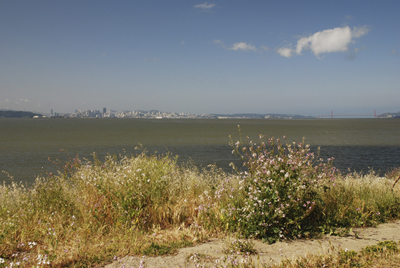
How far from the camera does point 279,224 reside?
18.2ft

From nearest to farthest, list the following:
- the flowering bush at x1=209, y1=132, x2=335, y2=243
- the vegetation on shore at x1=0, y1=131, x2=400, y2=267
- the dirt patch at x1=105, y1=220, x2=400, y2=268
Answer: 1. the dirt patch at x1=105, y1=220, x2=400, y2=268
2. the vegetation on shore at x1=0, y1=131, x2=400, y2=267
3. the flowering bush at x1=209, y1=132, x2=335, y2=243

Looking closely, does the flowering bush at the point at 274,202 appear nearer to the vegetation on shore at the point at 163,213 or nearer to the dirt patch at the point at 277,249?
the vegetation on shore at the point at 163,213

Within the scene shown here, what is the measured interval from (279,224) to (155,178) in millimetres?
3093

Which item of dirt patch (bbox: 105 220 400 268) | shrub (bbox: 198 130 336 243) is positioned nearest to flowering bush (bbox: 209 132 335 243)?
shrub (bbox: 198 130 336 243)

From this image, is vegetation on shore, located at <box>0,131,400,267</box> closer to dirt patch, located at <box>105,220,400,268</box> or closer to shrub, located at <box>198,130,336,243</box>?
shrub, located at <box>198,130,336,243</box>

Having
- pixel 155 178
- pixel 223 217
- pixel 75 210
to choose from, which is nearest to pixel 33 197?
pixel 75 210

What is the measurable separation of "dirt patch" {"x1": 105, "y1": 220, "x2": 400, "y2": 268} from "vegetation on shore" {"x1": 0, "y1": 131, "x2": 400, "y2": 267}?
20cm

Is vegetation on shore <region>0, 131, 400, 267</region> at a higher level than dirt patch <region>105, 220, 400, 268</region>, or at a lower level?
higher

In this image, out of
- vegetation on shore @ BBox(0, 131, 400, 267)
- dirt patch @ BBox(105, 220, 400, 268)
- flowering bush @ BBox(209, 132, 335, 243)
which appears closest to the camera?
dirt patch @ BBox(105, 220, 400, 268)

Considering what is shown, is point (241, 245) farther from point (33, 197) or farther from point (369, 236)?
point (33, 197)

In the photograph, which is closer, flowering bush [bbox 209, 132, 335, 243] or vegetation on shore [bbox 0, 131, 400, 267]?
vegetation on shore [bbox 0, 131, 400, 267]

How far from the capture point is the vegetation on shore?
5.06 m

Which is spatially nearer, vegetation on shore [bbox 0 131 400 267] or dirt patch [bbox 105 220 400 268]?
dirt patch [bbox 105 220 400 268]

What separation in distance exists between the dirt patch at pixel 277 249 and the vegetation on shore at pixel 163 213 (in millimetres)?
204
